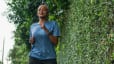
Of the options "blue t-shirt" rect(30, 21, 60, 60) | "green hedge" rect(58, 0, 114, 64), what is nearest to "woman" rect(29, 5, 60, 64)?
"blue t-shirt" rect(30, 21, 60, 60)

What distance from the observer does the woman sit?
7055 millimetres

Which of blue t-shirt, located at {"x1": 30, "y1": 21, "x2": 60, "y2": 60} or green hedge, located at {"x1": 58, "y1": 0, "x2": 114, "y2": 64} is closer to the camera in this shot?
green hedge, located at {"x1": 58, "y1": 0, "x2": 114, "y2": 64}

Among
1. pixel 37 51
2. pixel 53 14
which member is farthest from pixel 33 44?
pixel 53 14

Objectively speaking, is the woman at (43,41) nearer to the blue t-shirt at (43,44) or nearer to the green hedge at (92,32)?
the blue t-shirt at (43,44)

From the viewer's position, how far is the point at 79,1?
10.6 metres

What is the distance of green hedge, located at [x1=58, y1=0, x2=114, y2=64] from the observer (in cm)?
675

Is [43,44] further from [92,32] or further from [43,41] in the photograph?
[92,32]

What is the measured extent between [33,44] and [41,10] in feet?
1.76

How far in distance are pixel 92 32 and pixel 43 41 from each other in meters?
1.38

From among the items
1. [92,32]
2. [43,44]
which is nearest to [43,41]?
[43,44]

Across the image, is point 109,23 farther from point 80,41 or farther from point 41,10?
point 80,41

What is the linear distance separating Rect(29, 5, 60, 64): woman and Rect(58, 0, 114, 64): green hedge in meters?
0.73

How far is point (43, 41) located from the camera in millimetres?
7094

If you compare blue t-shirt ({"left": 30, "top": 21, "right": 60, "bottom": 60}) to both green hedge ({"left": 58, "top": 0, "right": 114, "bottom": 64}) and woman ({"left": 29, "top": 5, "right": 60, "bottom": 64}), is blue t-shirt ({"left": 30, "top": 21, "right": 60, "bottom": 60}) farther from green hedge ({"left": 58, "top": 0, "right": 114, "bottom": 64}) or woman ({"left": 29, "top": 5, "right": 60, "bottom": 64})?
green hedge ({"left": 58, "top": 0, "right": 114, "bottom": 64})
